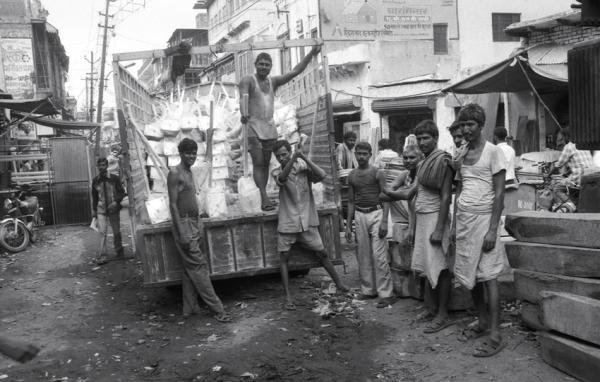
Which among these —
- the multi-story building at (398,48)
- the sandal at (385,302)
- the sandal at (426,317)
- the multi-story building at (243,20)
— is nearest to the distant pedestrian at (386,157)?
the sandal at (385,302)

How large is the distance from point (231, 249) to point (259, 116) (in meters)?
1.60

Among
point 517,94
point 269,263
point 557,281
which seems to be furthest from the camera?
point 517,94

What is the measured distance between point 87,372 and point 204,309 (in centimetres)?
169

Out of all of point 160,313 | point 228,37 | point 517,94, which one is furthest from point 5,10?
point 160,313

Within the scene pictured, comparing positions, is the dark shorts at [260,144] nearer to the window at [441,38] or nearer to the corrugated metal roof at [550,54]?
the corrugated metal roof at [550,54]

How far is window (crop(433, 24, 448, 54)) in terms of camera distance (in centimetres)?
2405

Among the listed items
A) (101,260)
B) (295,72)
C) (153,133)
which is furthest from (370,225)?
(101,260)


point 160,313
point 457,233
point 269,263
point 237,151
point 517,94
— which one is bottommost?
point 160,313

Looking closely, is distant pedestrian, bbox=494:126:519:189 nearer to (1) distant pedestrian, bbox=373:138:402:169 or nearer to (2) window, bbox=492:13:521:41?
(1) distant pedestrian, bbox=373:138:402:169

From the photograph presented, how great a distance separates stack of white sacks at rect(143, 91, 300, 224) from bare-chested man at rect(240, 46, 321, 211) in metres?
0.26

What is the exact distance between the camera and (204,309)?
20.0ft

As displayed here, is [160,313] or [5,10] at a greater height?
[5,10]

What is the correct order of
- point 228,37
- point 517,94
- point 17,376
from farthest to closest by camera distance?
1. point 228,37
2. point 517,94
3. point 17,376

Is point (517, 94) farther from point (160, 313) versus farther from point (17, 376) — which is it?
point (17, 376)
